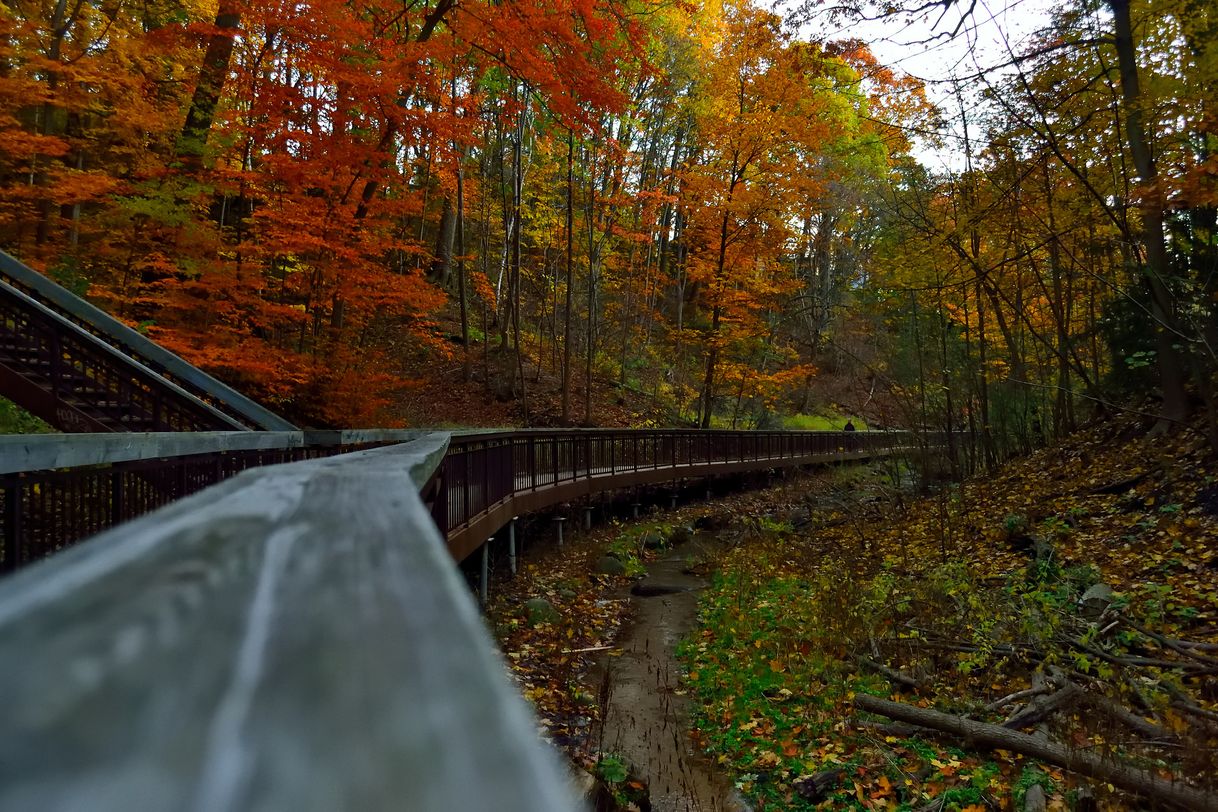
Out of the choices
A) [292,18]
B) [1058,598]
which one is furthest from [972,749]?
[292,18]

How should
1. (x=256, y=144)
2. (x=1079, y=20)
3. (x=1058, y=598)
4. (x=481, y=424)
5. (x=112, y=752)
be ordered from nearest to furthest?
(x=112, y=752), (x=1058, y=598), (x=1079, y=20), (x=256, y=144), (x=481, y=424)

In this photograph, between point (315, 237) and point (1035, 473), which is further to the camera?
point (1035, 473)

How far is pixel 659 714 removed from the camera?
264 inches

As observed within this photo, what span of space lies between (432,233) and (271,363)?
2289cm

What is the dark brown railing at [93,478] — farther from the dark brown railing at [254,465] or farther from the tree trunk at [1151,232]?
the tree trunk at [1151,232]

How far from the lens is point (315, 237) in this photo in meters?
11.4

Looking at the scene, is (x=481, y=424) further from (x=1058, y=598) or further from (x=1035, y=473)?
(x=1058, y=598)

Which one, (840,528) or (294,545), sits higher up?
(294,545)

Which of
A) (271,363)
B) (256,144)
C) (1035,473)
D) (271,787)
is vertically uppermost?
(256,144)

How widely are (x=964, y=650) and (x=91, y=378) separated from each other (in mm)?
12241

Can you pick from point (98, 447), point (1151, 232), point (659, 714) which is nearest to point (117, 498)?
point (98, 447)

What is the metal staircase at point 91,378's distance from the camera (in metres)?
8.68

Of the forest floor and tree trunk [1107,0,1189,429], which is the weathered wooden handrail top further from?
tree trunk [1107,0,1189,429]

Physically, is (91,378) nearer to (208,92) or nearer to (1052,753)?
(208,92)
